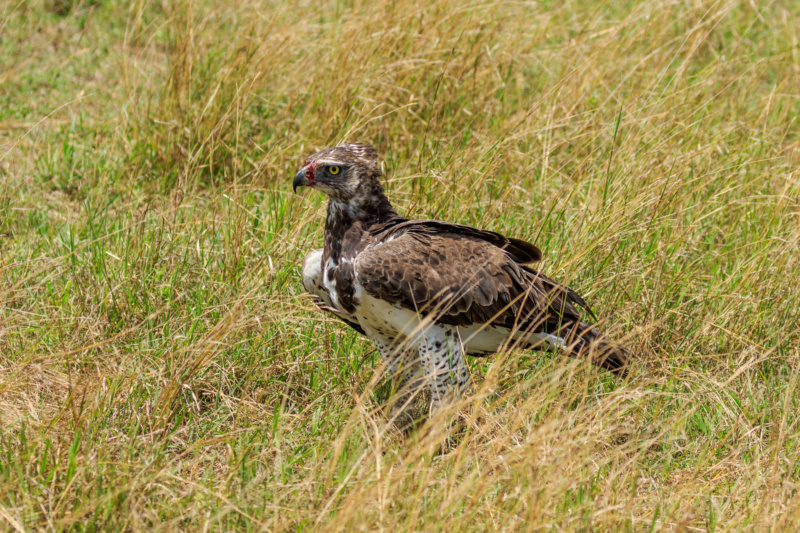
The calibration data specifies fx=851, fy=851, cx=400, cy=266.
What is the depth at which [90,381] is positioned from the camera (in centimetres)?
361

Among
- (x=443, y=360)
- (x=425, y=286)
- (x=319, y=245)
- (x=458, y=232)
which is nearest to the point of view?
(x=425, y=286)

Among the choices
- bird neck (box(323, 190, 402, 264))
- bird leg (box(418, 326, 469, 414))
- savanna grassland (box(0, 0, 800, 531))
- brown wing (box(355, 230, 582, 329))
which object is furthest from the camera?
bird neck (box(323, 190, 402, 264))

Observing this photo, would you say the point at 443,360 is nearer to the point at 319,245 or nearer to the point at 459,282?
the point at 459,282

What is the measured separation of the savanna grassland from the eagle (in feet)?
0.68

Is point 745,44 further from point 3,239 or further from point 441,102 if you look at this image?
point 3,239

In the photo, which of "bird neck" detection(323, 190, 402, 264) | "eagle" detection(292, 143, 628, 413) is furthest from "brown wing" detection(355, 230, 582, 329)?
"bird neck" detection(323, 190, 402, 264)

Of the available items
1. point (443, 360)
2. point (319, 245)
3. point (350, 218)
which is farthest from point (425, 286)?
point (319, 245)

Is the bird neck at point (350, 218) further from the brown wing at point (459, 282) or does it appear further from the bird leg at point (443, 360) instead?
the bird leg at point (443, 360)

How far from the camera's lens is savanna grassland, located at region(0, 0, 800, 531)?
3.09 m

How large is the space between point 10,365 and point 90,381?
574 millimetres

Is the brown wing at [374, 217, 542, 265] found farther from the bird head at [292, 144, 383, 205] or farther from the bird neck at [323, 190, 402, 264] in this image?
the bird head at [292, 144, 383, 205]

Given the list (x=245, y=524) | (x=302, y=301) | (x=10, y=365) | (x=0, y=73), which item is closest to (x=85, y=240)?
(x=10, y=365)

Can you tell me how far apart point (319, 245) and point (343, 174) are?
0.98m

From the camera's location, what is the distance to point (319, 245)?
4.94m
